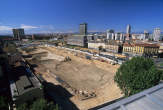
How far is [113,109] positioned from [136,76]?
954cm

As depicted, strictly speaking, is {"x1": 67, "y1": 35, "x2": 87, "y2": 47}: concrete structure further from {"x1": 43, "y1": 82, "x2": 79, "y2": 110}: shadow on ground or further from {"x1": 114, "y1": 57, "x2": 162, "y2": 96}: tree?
{"x1": 114, "y1": 57, "x2": 162, "y2": 96}: tree

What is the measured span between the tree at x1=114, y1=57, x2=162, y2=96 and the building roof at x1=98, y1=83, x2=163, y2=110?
7394 mm

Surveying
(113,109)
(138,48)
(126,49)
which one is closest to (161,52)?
(138,48)

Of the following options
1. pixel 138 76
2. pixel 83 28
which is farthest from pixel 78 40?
pixel 138 76

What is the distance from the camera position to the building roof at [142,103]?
10.3 ft

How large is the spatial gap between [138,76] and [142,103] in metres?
8.41

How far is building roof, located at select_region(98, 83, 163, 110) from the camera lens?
3141 mm

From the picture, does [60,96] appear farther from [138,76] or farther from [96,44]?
[96,44]

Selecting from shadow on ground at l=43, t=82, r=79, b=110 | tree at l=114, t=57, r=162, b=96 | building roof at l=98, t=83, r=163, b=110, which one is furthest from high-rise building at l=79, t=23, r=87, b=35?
building roof at l=98, t=83, r=163, b=110

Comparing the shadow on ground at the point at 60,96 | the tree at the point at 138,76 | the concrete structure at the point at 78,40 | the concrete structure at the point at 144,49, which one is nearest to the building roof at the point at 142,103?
the tree at the point at 138,76

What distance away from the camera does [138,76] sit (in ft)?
34.1

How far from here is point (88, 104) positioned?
44.1ft

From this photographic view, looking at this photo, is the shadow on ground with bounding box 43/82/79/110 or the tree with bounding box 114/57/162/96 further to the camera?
the shadow on ground with bounding box 43/82/79/110

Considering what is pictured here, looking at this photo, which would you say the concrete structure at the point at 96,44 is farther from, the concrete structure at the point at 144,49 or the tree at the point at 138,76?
the tree at the point at 138,76
